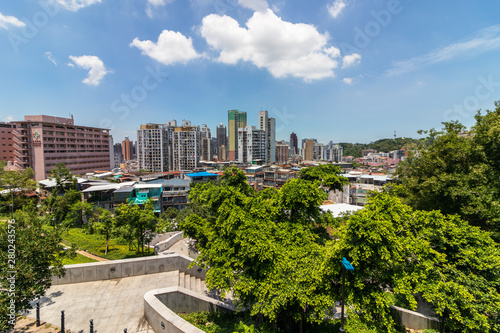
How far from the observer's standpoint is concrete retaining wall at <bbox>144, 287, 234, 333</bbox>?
723 cm

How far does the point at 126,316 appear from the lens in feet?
28.4

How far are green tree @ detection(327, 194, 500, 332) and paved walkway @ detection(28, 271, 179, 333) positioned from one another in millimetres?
7701

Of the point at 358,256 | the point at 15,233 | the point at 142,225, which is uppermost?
the point at 15,233

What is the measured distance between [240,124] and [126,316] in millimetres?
141405

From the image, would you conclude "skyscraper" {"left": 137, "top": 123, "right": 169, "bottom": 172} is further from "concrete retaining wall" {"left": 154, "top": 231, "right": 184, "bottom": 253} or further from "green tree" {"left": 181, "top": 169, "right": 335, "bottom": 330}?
"green tree" {"left": 181, "top": 169, "right": 335, "bottom": 330}

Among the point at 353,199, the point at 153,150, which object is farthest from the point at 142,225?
the point at 153,150

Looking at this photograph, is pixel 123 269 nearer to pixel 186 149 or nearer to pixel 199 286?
pixel 199 286

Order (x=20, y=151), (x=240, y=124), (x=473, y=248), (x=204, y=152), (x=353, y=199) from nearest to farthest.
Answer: (x=473, y=248) < (x=353, y=199) < (x=20, y=151) < (x=204, y=152) < (x=240, y=124)

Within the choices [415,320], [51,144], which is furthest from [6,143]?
[415,320]

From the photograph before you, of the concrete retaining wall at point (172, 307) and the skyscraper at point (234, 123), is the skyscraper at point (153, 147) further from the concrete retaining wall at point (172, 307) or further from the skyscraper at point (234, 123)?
the concrete retaining wall at point (172, 307)

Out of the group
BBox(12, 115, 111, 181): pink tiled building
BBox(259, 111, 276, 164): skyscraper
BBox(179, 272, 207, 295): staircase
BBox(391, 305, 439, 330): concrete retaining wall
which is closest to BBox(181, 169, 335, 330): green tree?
BBox(179, 272, 207, 295): staircase

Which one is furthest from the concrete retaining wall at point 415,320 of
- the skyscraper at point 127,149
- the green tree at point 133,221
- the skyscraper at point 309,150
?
the skyscraper at point 127,149

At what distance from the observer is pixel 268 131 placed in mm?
102125

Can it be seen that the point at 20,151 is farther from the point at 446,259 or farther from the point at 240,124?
the point at 240,124
